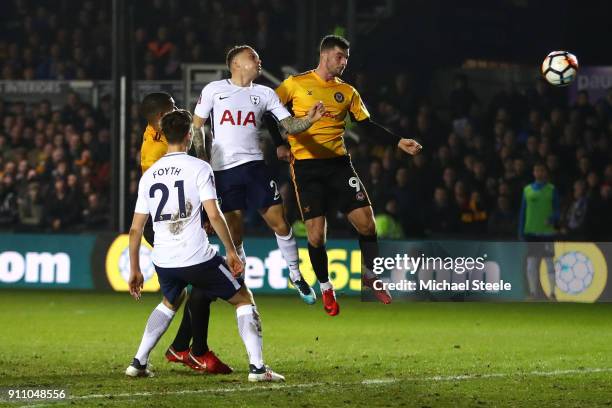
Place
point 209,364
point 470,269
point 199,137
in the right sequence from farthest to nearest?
1. point 470,269
2. point 199,137
3. point 209,364

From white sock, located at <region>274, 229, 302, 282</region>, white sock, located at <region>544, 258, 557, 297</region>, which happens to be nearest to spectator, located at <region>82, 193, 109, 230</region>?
white sock, located at <region>544, 258, 557, 297</region>

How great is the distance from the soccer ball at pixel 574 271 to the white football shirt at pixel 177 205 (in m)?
7.82

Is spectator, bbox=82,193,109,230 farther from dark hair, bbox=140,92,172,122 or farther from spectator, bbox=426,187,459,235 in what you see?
dark hair, bbox=140,92,172,122

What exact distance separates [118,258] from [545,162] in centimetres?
583

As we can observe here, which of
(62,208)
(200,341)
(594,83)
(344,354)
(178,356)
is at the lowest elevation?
(344,354)

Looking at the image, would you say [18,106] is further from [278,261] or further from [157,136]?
[157,136]

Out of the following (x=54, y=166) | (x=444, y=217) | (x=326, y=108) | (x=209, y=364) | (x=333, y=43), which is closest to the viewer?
(x=209, y=364)

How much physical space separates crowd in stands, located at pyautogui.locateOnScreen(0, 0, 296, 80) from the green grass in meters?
7.79

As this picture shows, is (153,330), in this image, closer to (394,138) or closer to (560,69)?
(394,138)

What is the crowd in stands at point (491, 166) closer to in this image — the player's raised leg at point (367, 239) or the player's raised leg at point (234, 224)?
the player's raised leg at point (367, 239)

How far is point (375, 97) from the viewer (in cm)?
2092

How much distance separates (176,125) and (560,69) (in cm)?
583

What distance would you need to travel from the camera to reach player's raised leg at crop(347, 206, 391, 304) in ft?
36.5

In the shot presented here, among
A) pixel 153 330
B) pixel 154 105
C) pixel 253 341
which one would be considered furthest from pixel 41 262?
pixel 253 341
